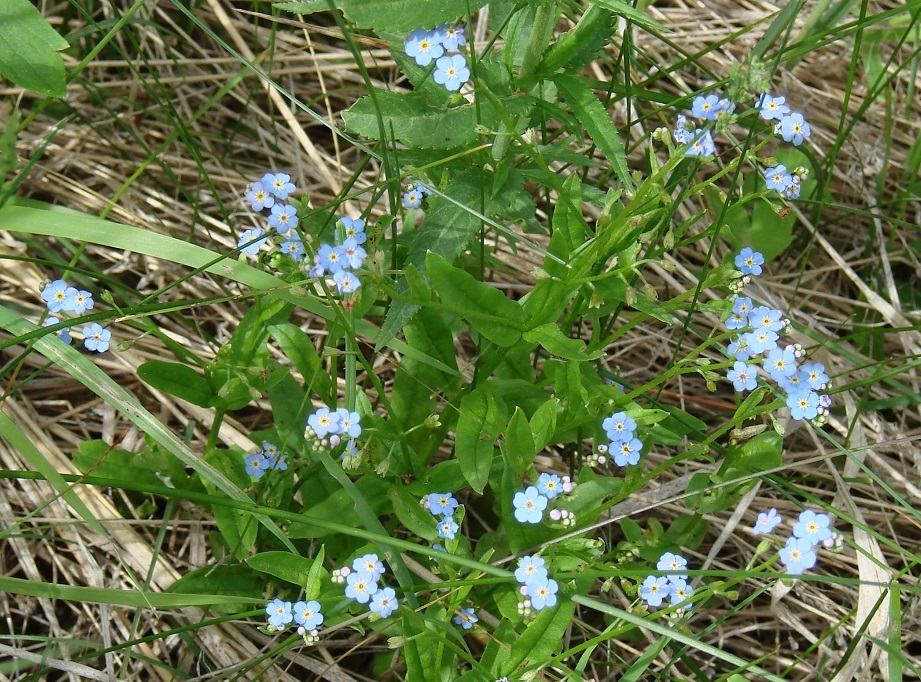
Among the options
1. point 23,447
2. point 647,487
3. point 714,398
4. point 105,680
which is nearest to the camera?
point 23,447

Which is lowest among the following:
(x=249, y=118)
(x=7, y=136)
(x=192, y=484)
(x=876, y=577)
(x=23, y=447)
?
(x=192, y=484)

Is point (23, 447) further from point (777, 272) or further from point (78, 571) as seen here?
point (777, 272)

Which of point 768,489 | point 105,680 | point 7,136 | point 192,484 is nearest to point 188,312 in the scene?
point 192,484

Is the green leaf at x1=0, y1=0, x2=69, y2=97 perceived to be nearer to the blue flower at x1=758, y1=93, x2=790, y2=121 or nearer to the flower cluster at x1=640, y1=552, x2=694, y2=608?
the blue flower at x1=758, y1=93, x2=790, y2=121

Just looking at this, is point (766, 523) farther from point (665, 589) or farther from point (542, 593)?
point (542, 593)

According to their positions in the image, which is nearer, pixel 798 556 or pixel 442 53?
pixel 798 556

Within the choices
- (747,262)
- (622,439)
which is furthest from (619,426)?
(747,262)
